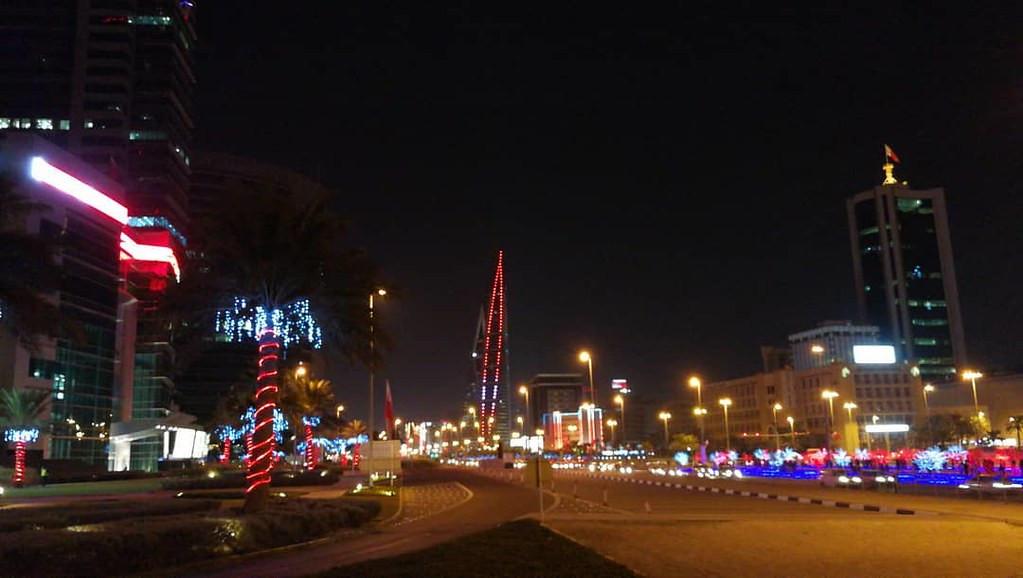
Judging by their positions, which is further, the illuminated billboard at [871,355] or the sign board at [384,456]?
the illuminated billboard at [871,355]

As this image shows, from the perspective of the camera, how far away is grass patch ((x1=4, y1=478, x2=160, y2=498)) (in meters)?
44.5

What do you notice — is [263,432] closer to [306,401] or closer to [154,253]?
[306,401]

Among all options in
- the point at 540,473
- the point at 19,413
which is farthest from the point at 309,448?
the point at 540,473

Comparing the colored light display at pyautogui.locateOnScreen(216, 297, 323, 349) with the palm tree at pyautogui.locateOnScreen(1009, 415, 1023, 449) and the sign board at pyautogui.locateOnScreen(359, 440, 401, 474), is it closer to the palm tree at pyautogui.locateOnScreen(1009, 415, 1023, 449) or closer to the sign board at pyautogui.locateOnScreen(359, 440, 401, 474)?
the sign board at pyautogui.locateOnScreen(359, 440, 401, 474)

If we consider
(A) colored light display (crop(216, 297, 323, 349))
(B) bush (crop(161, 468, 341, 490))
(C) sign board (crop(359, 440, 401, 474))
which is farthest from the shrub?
(B) bush (crop(161, 468, 341, 490))

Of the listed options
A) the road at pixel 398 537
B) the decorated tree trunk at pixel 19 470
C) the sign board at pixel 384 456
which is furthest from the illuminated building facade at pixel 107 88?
the road at pixel 398 537

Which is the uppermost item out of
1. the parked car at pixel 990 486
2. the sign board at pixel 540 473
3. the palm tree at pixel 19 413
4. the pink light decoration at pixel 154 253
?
the pink light decoration at pixel 154 253

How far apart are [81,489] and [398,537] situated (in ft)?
119

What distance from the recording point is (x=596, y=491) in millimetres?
44219

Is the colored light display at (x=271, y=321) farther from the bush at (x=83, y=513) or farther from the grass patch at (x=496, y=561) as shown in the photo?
the grass patch at (x=496, y=561)

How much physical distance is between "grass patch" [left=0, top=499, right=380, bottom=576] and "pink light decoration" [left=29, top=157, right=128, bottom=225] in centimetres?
6075

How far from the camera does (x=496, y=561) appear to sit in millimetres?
15078

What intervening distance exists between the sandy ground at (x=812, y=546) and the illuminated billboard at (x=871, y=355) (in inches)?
4997

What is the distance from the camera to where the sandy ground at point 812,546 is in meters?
14.7
